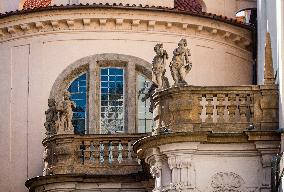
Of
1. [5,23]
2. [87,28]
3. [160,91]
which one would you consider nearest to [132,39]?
[87,28]

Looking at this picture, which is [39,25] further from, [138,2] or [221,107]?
[221,107]

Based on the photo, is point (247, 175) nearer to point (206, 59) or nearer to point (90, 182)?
point (90, 182)

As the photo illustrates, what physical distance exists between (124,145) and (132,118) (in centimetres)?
292

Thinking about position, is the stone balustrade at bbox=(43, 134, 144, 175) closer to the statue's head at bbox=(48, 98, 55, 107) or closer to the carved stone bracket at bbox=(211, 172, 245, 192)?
the statue's head at bbox=(48, 98, 55, 107)

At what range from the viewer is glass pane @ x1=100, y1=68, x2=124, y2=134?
33125 millimetres

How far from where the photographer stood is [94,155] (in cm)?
3033

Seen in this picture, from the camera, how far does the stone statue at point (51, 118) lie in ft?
102

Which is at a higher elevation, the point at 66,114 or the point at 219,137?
the point at 66,114

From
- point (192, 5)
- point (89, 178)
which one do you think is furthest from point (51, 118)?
point (192, 5)

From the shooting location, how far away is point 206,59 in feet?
110

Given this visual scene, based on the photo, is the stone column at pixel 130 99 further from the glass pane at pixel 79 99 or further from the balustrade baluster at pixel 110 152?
the balustrade baluster at pixel 110 152

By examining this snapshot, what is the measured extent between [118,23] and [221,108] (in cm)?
837

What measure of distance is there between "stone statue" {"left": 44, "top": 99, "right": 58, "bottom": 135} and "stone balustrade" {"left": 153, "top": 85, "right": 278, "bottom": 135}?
20.1ft

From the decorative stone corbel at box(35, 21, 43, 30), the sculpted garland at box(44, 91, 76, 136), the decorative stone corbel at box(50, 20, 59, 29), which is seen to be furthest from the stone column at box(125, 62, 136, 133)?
the decorative stone corbel at box(35, 21, 43, 30)
